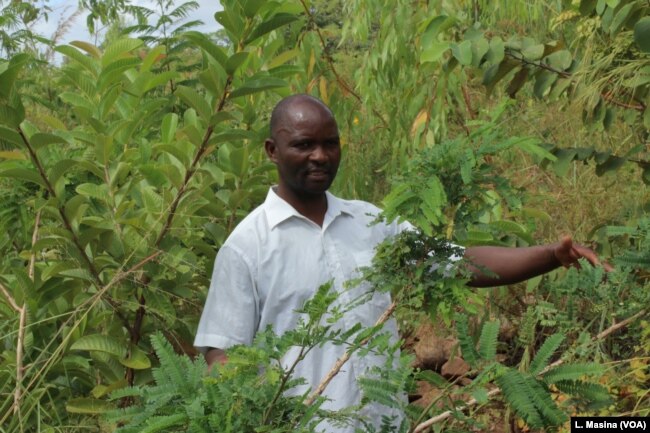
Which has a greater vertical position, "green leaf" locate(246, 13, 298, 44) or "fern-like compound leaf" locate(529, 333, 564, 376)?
"green leaf" locate(246, 13, 298, 44)

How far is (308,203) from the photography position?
218 cm

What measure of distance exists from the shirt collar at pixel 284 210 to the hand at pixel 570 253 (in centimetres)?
52

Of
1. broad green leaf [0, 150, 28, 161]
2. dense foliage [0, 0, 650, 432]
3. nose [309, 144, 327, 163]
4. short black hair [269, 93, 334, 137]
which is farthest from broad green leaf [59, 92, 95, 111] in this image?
nose [309, 144, 327, 163]

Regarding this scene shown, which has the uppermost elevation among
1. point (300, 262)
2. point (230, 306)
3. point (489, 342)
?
point (300, 262)

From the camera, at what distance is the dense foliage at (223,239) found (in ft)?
4.49

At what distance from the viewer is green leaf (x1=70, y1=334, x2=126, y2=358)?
7.14ft

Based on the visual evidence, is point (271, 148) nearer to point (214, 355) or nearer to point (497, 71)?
point (214, 355)

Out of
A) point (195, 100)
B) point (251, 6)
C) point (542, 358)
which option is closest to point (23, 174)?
point (195, 100)

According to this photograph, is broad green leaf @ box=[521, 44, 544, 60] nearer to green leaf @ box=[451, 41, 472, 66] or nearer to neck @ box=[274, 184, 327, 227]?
green leaf @ box=[451, 41, 472, 66]

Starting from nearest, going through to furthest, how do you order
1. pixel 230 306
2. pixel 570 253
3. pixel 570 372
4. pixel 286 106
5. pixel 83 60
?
pixel 570 372 → pixel 570 253 → pixel 230 306 → pixel 286 106 → pixel 83 60

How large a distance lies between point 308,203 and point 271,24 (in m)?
0.47

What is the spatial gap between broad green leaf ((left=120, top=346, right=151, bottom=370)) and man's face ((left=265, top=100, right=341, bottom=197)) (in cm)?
58

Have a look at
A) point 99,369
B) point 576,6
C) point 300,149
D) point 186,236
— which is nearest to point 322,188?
point 300,149

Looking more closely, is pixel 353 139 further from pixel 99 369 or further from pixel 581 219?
pixel 99 369
